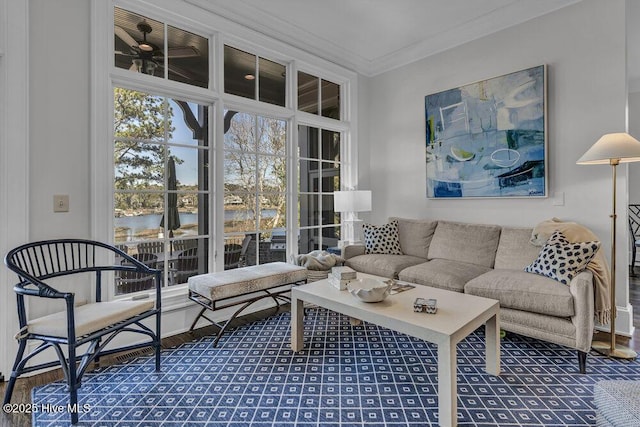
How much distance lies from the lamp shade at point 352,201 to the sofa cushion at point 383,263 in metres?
0.58

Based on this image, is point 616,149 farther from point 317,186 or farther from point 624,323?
point 317,186

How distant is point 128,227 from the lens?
2705 mm

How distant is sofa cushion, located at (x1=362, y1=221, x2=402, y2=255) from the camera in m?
3.84

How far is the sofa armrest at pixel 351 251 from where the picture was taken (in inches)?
149

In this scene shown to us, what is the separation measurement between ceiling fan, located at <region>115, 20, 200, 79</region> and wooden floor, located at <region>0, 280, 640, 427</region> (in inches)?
88.1

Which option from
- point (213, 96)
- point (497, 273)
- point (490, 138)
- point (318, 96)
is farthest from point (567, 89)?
point (213, 96)

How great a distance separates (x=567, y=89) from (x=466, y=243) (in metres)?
1.70

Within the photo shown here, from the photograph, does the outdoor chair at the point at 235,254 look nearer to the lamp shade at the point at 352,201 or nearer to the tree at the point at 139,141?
the tree at the point at 139,141

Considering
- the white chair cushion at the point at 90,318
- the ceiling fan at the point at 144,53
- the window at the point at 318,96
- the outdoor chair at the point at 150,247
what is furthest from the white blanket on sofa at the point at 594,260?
the ceiling fan at the point at 144,53

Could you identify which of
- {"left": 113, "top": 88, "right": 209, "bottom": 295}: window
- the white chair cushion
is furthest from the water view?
the white chair cushion

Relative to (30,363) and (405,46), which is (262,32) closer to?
(405,46)

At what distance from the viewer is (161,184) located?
9.44 feet

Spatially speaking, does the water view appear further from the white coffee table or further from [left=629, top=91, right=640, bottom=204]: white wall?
[left=629, top=91, right=640, bottom=204]: white wall

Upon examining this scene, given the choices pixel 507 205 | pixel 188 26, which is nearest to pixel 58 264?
pixel 188 26
